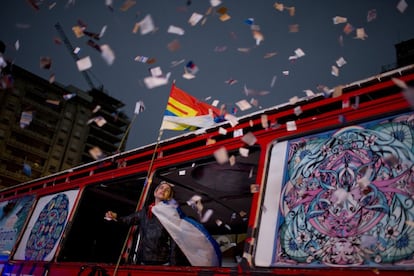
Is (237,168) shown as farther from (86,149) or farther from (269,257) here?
(86,149)

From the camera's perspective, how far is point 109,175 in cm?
624

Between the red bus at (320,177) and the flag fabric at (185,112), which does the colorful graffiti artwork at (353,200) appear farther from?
the flag fabric at (185,112)

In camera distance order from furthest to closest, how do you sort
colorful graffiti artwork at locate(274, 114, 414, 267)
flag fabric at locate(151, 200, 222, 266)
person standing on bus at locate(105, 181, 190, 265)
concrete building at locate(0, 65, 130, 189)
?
concrete building at locate(0, 65, 130, 189) → person standing on bus at locate(105, 181, 190, 265) → flag fabric at locate(151, 200, 222, 266) → colorful graffiti artwork at locate(274, 114, 414, 267)

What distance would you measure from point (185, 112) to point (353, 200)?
6337 mm

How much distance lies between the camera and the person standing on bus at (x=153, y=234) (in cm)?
484

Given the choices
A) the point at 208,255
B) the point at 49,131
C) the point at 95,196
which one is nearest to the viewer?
the point at 208,255

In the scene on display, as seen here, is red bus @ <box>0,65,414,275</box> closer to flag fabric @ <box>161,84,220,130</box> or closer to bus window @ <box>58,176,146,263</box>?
bus window @ <box>58,176,146,263</box>

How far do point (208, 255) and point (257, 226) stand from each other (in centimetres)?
137

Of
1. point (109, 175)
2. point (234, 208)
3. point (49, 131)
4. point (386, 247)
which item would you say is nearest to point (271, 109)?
point (386, 247)

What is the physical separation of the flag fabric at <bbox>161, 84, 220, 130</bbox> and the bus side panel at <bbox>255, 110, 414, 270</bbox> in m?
4.36

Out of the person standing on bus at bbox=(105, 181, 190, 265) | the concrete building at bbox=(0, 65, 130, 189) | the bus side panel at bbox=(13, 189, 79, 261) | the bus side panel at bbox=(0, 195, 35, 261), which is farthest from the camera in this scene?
the concrete building at bbox=(0, 65, 130, 189)

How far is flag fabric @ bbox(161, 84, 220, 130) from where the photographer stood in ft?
25.0

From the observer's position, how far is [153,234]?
4906 millimetres

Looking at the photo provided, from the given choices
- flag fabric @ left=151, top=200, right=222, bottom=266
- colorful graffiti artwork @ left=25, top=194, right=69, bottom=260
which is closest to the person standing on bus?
flag fabric @ left=151, top=200, right=222, bottom=266
